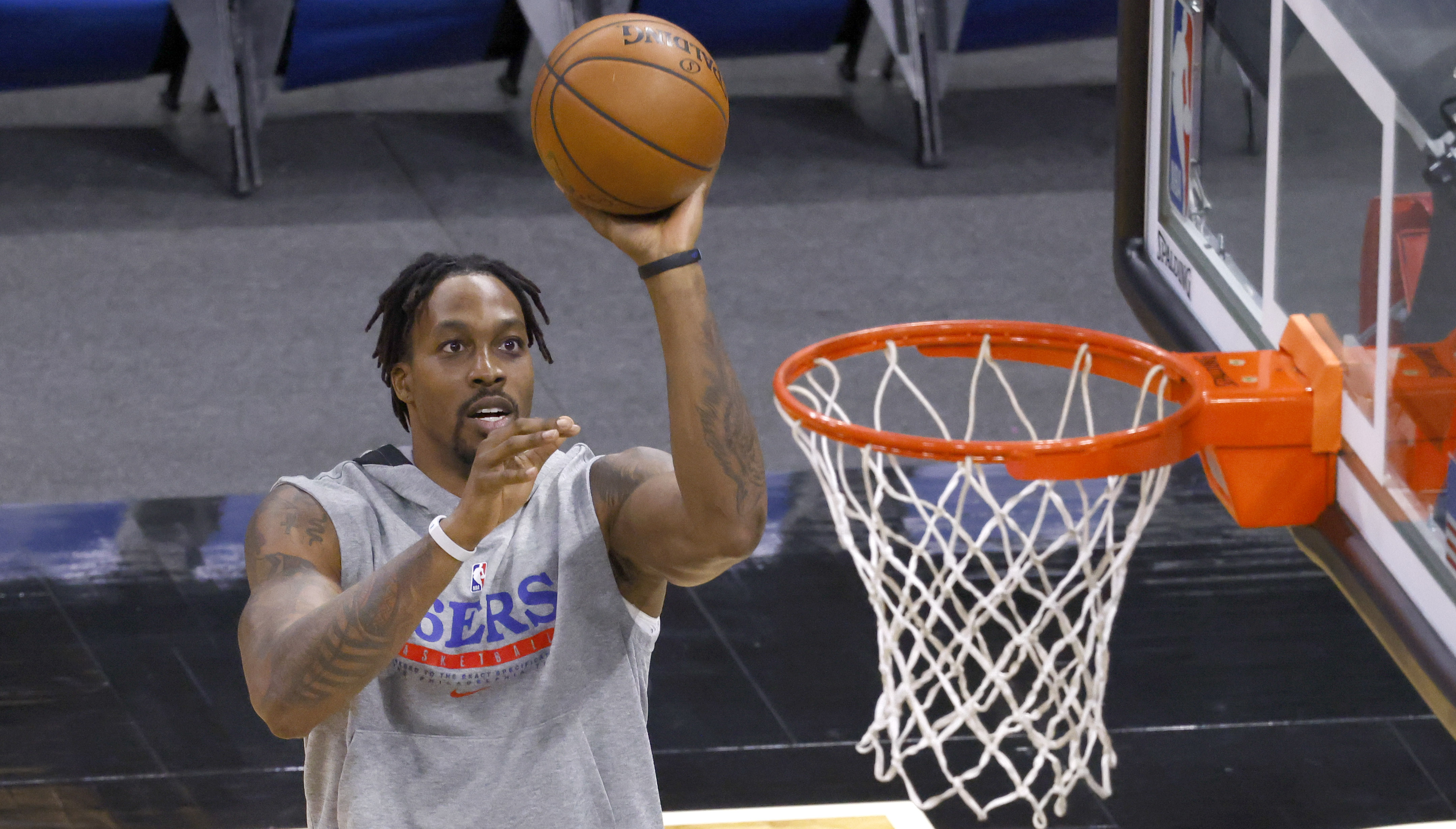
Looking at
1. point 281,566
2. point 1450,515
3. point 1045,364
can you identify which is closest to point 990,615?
point 1045,364

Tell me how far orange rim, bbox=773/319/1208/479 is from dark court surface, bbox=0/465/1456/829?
47.8 inches

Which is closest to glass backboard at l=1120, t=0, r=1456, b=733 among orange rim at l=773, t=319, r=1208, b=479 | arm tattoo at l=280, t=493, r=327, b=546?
orange rim at l=773, t=319, r=1208, b=479

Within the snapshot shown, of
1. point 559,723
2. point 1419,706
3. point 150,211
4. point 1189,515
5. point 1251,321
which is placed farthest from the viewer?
point 150,211

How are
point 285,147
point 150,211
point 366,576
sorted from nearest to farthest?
point 366,576 → point 150,211 → point 285,147

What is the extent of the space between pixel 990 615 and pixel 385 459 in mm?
1068

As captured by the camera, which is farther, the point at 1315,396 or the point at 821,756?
the point at 821,756

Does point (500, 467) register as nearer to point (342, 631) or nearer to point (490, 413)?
point (342, 631)

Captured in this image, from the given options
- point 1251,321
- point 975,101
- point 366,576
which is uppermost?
point 366,576

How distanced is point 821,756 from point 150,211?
4439 millimetres

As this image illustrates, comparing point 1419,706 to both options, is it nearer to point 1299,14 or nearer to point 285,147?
point 1299,14

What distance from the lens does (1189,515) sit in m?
4.77

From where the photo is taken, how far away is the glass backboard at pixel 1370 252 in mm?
2311

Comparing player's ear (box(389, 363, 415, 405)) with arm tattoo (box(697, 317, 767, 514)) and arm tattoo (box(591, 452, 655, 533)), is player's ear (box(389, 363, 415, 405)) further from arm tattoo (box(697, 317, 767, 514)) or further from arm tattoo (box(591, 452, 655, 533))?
arm tattoo (box(697, 317, 767, 514))

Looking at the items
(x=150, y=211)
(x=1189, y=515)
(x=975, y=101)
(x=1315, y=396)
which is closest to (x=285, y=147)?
(x=150, y=211)
